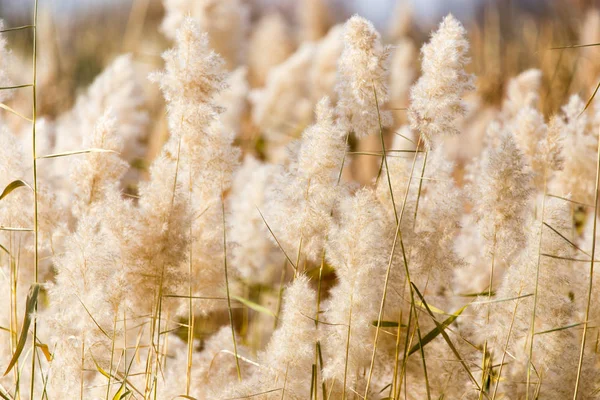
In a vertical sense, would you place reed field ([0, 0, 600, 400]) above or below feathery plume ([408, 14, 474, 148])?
below

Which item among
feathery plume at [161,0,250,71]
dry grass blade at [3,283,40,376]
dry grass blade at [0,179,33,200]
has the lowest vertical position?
dry grass blade at [3,283,40,376]

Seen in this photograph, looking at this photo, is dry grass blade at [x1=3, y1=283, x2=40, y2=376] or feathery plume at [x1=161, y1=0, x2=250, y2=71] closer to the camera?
dry grass blade at [x1=3, y1=283, x2=40, y2=376]

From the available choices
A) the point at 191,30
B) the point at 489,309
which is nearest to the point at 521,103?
the point at 489,309

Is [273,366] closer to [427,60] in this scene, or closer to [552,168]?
[427,60]

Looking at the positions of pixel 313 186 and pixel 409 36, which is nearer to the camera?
pixel 313 186

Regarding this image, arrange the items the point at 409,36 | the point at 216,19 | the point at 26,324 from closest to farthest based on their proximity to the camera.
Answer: the point at 26,324 → the point at 216,19 → the point at 409,36

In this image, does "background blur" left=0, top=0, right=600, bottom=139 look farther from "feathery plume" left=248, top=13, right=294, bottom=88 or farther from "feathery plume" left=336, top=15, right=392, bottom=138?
"feathery plume" left=336, top=15, right=392, bottom=138

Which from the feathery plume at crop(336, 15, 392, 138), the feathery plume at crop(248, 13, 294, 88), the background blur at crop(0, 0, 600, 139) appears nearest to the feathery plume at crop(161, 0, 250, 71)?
the background blur at crop(0, 0, 600, 139)

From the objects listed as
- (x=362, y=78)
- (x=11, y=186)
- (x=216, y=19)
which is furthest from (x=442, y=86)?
(x=216, y=19)

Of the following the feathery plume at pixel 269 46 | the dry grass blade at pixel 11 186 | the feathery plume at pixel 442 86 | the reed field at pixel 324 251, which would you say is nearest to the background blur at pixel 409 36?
the feathery plume at pixel 269 46

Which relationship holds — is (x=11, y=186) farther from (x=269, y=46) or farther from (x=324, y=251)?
(x=269, y=46)

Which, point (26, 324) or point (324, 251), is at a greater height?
point (324, 251)
